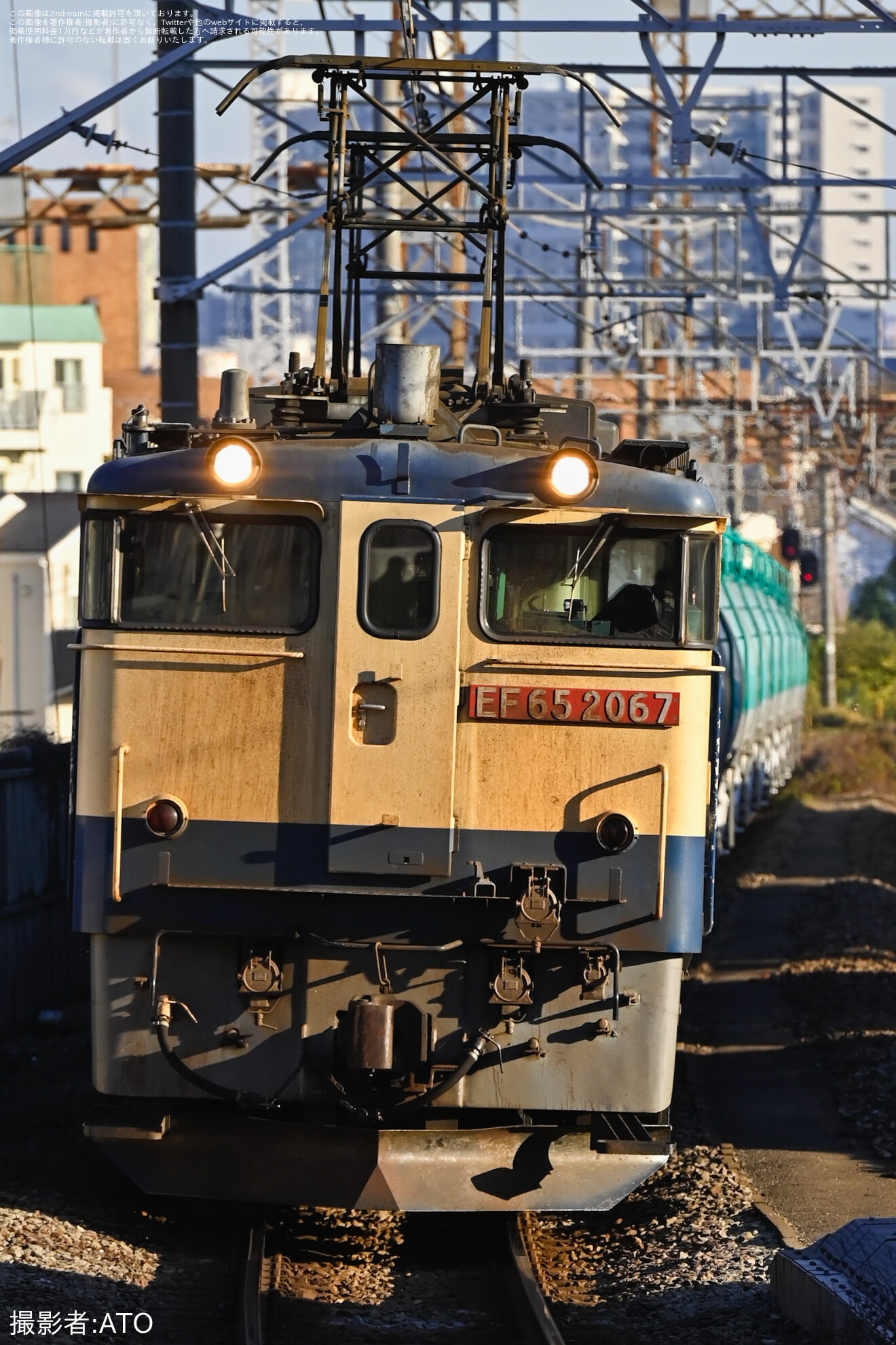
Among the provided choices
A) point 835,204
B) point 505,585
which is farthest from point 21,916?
point 835,204

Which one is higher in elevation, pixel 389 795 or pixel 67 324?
pixel 67 324

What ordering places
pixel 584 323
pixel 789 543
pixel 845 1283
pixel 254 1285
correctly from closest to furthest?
pixel 845 1283
pixel 254 1285
pixel 584 323
pixel 789 543

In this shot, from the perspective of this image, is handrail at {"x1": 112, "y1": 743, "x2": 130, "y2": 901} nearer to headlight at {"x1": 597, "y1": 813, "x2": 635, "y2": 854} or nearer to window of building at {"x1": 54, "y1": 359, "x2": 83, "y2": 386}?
headlight at {"x1": 597, "y1": 813, "x2": 635, "y2": 854}

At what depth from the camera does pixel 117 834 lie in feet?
24.6

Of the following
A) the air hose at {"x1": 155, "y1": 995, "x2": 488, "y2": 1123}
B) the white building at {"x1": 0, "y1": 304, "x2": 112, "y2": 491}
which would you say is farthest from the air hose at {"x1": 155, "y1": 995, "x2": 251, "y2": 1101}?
→ the white building at {"x1": 0, "y1": 304, "x2": 112, "y2": 491}

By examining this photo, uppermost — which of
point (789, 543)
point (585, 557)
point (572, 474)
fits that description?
point (572, 474)

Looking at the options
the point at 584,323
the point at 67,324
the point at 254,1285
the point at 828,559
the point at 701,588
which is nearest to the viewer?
the point at 254,1285

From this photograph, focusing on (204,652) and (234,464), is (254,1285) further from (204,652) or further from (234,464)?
(234,464)

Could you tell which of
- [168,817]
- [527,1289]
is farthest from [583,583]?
[527,1289]

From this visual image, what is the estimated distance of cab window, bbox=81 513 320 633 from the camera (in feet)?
25.1

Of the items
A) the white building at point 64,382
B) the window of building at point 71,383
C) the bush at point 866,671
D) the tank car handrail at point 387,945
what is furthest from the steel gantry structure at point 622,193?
the bush at point 866,671

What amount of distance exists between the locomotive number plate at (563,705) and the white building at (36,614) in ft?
25.9

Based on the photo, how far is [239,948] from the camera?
7539 mm

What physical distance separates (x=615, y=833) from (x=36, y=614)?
1377 centimetres
